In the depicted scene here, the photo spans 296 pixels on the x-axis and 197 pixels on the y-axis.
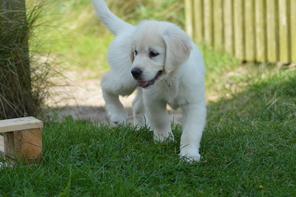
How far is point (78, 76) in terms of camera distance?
26.9 ft

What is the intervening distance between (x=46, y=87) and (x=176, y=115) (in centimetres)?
187

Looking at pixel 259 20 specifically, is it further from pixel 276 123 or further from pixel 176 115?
pixel 276 123

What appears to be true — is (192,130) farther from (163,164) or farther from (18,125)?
(18,125)

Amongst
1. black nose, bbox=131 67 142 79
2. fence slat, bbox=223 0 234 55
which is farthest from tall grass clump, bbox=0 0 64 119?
fence slat, bbox=223 0 234 55

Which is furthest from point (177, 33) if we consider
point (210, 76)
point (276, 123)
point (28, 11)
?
point (210, 76)

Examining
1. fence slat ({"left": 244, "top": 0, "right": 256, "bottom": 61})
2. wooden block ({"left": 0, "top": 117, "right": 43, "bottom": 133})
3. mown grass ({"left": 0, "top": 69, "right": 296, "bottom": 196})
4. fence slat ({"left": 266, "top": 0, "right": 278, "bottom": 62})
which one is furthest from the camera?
fence slat ({"left": 244, "top": 0, "right": 256, "bottom": 61})

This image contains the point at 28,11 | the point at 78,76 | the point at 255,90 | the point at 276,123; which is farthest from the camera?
the point at 78,76

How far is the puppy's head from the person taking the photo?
2.99 meters

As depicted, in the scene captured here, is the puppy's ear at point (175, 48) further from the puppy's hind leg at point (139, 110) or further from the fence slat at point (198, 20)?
the fence slat at point (198, 20)

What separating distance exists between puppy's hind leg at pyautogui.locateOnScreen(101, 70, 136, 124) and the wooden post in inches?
40.8

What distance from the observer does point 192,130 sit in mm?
3156

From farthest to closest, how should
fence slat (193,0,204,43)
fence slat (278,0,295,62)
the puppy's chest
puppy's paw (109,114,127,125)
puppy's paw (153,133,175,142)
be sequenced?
fence slat (193,0,204,43)
fence slat (278,0,295,62)
puppy's paw (109,114,127,125)
puppy's paw (153,133,175,142)
the puppy's chest

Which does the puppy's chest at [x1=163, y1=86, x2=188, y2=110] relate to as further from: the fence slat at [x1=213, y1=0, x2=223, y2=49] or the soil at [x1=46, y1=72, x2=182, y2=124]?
the fence slat at [x1=213, y1=0, x2=223, y2=49]

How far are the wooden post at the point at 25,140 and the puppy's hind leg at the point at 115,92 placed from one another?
1.04m
